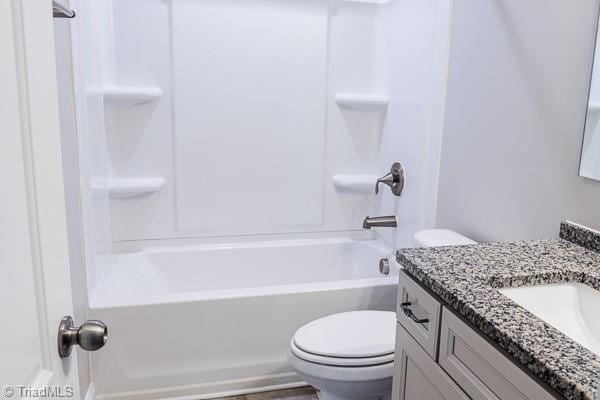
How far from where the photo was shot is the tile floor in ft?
7.29

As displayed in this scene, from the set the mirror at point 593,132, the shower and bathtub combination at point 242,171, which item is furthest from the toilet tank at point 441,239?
the mirror at point 593,132

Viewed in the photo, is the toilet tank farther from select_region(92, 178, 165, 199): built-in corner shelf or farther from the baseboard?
select_region(92, 178, 165, 199): built-in corner shelf

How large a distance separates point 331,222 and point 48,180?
2.39m

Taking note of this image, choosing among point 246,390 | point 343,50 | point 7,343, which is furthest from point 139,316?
point 343,50

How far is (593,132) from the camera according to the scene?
144 cm

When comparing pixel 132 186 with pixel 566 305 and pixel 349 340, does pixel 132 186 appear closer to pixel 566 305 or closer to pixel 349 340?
pixel 349 340

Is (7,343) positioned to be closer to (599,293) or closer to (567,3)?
(599,293)

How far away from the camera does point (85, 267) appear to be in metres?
2.01

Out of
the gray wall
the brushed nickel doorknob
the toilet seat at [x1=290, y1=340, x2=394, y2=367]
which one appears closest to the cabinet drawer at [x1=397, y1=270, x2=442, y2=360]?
the toilet seat at [x1=290, y1=340, x2=394, y2=367]

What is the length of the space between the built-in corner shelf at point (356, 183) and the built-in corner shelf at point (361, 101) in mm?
429

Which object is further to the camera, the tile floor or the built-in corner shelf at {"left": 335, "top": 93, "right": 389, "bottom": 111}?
the built-in corner shelf at {"left": 335, "top": 93, "right": 389, "bottom": 111}

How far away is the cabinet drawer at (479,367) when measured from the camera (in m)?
0.90

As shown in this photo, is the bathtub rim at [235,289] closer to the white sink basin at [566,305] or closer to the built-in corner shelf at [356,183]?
the built-in corner shelf at [356,183]

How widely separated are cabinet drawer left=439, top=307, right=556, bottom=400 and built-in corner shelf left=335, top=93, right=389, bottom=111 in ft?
6.26
